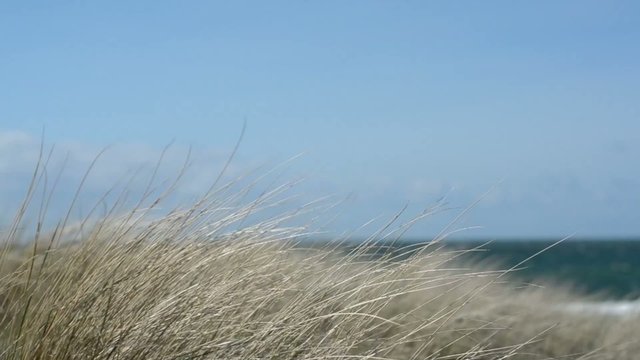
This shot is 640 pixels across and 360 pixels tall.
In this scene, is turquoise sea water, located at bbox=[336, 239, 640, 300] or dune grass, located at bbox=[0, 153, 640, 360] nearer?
dune grass, located at bbox=[0, 153, 640, 360]

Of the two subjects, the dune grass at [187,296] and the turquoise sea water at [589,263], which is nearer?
the dune grass at [187,296]

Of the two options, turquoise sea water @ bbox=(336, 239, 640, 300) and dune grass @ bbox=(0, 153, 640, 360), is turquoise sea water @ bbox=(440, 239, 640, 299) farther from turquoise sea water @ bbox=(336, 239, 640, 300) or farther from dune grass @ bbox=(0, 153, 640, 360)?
dune grass @ bbox=(0, 153, 640, 360)

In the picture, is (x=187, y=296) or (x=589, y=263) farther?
(x=589, y=263)

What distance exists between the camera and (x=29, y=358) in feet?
10.5

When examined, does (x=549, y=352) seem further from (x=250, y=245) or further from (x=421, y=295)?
(x=250, y=245)

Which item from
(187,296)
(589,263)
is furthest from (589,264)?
(187,296)

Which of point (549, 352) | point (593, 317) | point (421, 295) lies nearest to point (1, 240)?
point (421, 295)

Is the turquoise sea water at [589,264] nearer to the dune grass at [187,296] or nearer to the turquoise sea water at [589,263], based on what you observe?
the turquoise sea water at [589,263]

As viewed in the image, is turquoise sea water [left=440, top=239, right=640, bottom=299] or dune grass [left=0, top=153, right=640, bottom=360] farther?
turquoise sea water [left=440, top=239, right=640, bottom=299]

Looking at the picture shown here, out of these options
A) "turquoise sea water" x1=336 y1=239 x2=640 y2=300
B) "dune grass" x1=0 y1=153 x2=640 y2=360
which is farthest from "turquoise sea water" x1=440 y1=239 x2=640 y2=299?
"dune grass" x1=0 y1=153 x2=640 y2=360

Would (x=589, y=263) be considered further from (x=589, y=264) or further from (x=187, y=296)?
(x=187, y=296)

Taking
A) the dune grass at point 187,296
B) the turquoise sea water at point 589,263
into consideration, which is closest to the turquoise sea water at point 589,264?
the turquoise sea water at point 589,263

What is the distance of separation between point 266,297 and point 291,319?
0.39 feet

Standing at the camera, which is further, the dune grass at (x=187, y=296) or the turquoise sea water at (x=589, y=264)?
the turquoise sea water at (x=589, y=264)
